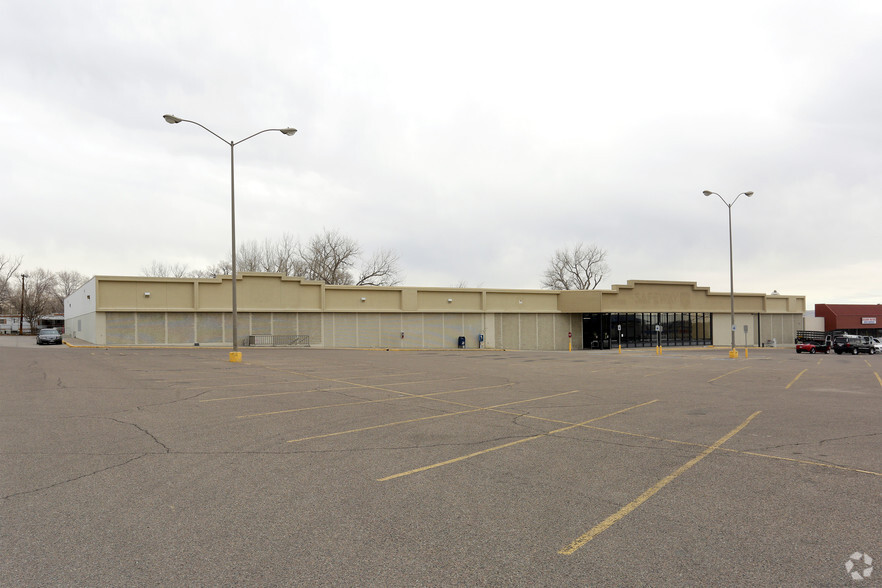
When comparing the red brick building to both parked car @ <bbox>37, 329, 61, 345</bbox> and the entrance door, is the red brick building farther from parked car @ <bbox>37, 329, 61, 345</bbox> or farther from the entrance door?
parked car @ <bbox>37, 329, 61, 345</bbox>

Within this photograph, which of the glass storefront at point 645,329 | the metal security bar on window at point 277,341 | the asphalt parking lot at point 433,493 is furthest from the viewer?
the glass storefront at point 645,329

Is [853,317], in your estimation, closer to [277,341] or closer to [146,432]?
[277,341]

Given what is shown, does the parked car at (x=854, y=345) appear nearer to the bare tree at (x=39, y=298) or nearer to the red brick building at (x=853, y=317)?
the red brick building at (x=853, y=317)

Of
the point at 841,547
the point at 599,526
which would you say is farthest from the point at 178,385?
the point at 841,547

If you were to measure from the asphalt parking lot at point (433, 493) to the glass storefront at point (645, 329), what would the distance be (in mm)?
38614

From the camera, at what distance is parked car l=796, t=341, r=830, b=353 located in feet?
136

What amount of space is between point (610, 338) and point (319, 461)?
154 feet

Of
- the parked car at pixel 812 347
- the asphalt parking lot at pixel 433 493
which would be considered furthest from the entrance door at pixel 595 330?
the asphalt parking lot at pixel 433 493

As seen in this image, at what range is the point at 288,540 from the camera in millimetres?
4090

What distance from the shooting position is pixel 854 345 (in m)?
41.8

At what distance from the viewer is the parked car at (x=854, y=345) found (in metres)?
41.6

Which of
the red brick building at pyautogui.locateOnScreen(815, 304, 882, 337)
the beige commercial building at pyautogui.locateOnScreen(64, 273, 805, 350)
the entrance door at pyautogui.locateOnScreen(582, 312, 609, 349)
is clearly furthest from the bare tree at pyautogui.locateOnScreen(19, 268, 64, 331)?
the red brick building at pyautogui.locateOnScreen(815, 304, 882, 337)

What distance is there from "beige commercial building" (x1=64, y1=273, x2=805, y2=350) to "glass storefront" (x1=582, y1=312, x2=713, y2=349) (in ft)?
0.33

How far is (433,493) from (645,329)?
→ 1981 inches
